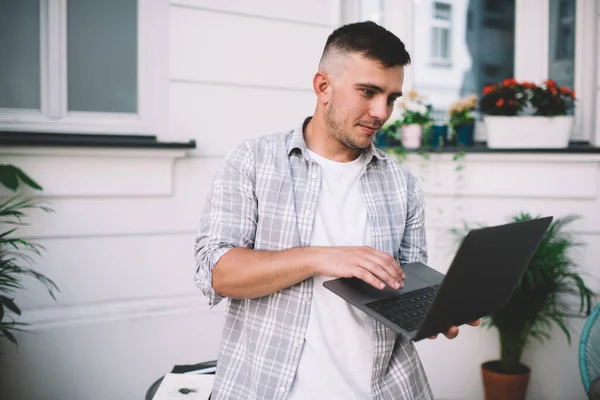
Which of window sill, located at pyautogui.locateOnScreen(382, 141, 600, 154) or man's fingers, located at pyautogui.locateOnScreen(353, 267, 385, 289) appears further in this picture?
window sill, located at pyautogui.locateOnScreen(382, 141, 600, 154)

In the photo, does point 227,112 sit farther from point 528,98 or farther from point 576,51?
point 576,51

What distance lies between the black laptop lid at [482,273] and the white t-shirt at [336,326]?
1.06ft

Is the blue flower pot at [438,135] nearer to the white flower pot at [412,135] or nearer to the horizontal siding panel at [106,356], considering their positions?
the white flower pot at [412,135]

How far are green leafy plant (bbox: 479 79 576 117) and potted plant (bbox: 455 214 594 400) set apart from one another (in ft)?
2.21

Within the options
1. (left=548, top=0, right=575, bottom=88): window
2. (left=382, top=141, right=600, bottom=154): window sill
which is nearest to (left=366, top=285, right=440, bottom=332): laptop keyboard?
(left=382, top=141, right=600, bottom=154): window sill

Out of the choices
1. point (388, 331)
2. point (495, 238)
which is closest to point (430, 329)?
point (495, 238)

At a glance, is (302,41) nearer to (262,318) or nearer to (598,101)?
(598,101)

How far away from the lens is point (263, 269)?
1.27 metres

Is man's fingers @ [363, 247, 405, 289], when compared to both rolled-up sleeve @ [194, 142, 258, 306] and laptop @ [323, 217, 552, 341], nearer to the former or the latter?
laptop @ [323, 217, 552, 341]

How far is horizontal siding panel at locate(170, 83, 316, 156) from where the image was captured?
9.68ft

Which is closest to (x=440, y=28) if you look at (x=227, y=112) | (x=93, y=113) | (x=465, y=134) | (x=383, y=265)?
(x=465, y=134)

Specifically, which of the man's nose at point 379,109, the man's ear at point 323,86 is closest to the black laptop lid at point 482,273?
the man's nose at point 379,109

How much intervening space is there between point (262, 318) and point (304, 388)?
21cm

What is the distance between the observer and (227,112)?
3.05 meters
